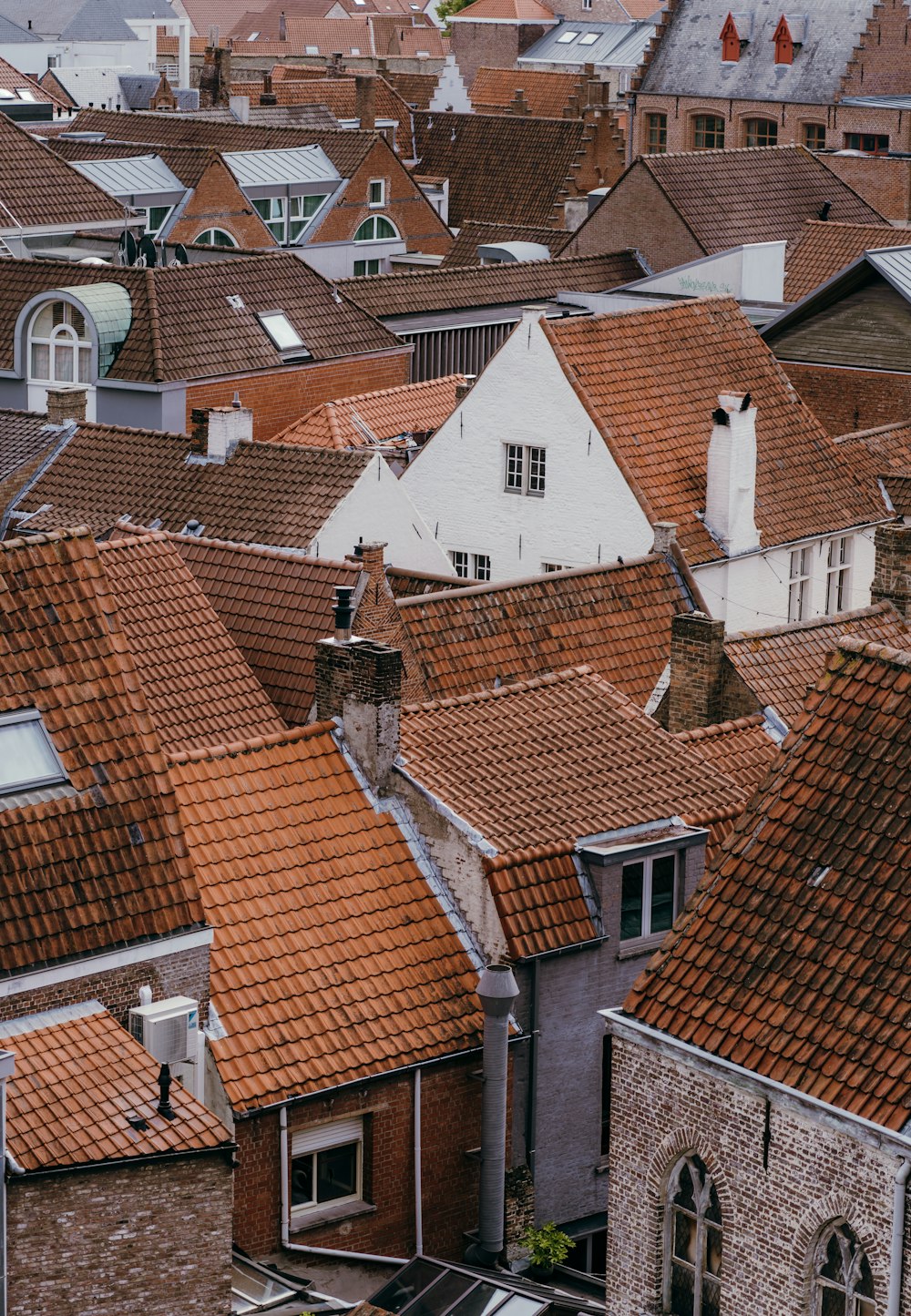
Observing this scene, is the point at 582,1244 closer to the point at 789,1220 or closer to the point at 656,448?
the point at 789,1220

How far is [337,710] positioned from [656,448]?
47.1ft

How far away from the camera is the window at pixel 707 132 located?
333 feet

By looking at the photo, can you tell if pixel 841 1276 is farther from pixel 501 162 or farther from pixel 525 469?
pixel 501 162

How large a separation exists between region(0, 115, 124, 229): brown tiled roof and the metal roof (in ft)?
11.6

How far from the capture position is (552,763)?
2920 centimetres

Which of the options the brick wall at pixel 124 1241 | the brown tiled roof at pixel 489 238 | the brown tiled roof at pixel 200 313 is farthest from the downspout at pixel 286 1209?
the brown tiled roof at pixel 489 238

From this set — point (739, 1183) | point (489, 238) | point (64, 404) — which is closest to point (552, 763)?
point (739, 1183)

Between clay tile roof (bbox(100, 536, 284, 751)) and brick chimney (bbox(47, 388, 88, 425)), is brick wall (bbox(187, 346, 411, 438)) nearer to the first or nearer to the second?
brick chimney (bbox(47, 388, 88, 425))

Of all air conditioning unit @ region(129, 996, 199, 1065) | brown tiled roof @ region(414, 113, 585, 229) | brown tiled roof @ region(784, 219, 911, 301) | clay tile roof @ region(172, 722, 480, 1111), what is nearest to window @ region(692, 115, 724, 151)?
brown tiled roof @ region(414, 113, 585, 229)

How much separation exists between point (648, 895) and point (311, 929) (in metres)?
4.05

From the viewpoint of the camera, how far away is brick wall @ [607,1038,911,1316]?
19219mm

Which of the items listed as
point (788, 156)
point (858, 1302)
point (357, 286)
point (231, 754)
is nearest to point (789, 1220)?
point (858, 1302)

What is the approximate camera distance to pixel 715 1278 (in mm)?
20672

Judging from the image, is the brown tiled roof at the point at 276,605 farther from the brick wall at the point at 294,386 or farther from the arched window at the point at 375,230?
the arched window at the point at 375,230
